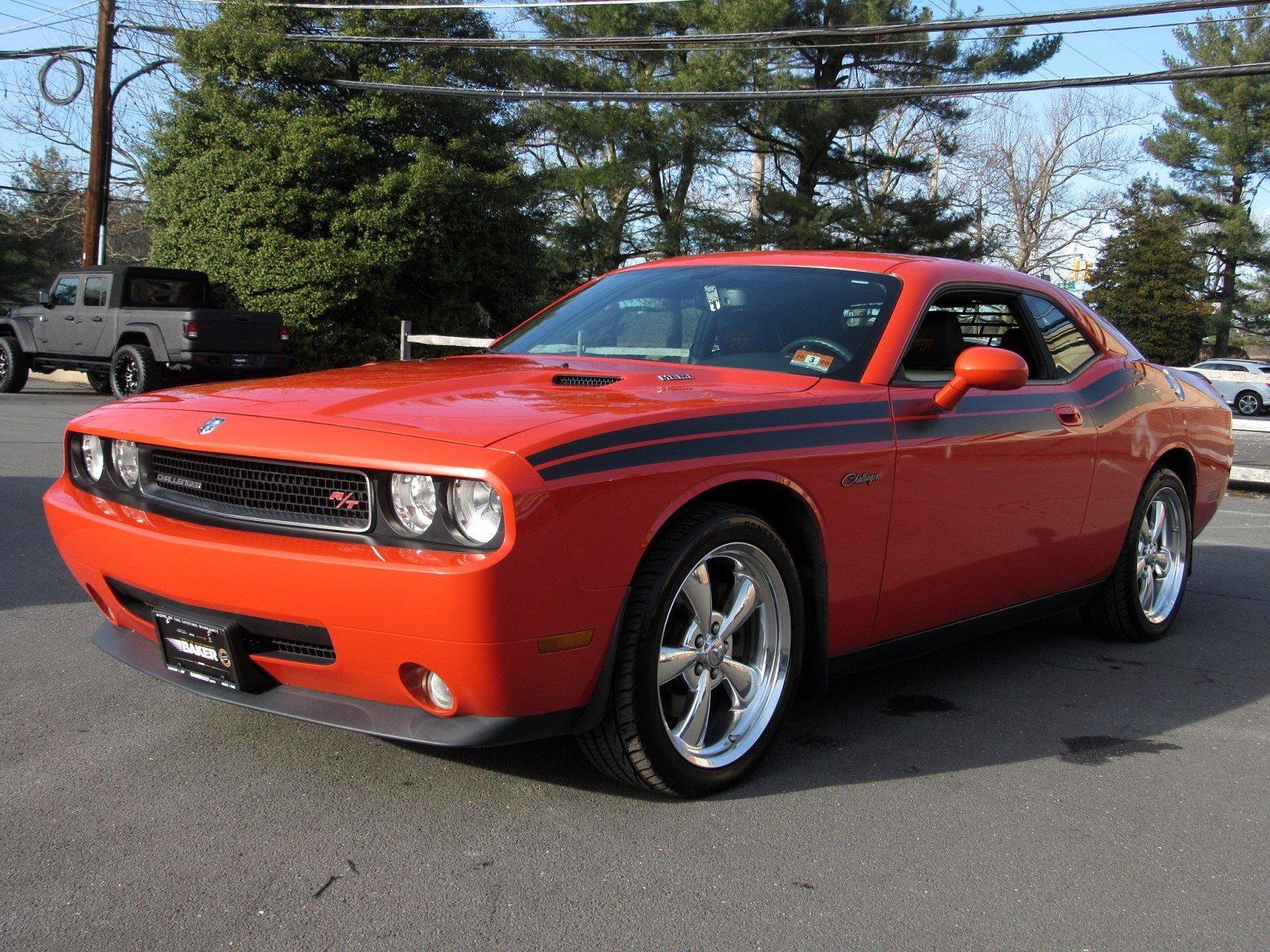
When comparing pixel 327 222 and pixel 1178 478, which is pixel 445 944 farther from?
pixel 327 222

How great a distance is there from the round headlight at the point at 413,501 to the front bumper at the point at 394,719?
45 cm

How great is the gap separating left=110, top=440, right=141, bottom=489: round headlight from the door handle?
3106mm

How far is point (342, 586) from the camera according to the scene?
272 centimetres

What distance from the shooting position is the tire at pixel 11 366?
1783cm

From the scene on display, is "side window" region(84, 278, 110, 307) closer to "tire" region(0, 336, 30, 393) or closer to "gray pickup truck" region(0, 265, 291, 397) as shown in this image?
"gray pickup truck" region(0, 265, 291, 397)

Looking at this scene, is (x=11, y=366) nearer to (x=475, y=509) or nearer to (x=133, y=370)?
(x=133, y=370)

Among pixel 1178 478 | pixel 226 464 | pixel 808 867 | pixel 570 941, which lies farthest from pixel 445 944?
pixel 1178 478

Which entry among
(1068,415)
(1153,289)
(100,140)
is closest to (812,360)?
(1068,415)

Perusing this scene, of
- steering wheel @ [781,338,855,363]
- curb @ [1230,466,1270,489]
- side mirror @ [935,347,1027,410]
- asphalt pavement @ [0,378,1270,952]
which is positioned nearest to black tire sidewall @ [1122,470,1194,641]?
asphalt pavement @ [0,378,1270,952]

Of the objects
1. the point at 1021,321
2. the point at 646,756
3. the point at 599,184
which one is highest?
the point at 599,184

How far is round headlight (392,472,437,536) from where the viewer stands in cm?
275

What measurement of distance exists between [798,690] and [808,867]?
3.84ft

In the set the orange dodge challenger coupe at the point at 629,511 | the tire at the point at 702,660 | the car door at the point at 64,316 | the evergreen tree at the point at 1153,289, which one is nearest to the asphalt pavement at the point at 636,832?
the tire at the point at 702,660

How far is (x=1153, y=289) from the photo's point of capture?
142ft
